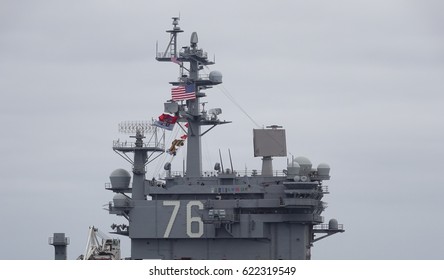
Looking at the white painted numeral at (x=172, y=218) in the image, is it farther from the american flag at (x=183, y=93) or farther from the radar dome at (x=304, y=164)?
the radar dome at (x=304, y=164)

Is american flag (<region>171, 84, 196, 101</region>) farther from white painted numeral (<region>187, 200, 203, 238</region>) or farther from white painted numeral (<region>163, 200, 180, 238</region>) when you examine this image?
white painted numeral (<region>187, 200, 203, 238</region>)

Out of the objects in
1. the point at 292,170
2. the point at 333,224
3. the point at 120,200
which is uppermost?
the point at 292,170

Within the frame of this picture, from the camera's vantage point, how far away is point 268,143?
9544cm

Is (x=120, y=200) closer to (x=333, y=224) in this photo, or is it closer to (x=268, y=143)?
(x=268, y=143)

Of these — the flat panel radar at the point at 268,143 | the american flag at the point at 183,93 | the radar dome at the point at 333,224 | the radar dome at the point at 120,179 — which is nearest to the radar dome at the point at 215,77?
the american flag at the point at 183,93

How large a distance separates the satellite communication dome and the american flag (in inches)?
282

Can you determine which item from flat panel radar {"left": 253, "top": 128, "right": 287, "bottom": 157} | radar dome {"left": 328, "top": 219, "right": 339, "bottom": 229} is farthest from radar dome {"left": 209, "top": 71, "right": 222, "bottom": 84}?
radar dome {"left": 328, "top": 219, "right": 339, "bottom": 229}

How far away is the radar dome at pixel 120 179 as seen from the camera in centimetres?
9850

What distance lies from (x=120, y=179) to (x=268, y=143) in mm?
10334

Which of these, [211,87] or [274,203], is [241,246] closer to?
[274,203]

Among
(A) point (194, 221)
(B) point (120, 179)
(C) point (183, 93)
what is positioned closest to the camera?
(A) point (194, 221)

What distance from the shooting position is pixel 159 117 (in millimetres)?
97625

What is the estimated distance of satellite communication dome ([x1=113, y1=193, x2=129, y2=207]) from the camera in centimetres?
9594

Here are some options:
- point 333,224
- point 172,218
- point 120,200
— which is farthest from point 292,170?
point 120,200
